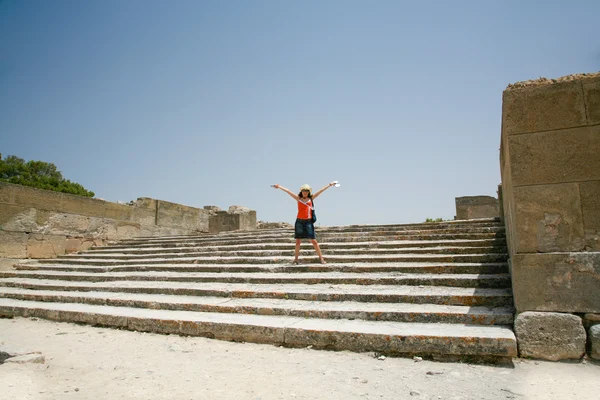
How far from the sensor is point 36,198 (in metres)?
9.20

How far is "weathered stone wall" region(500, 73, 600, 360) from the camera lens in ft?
10.7

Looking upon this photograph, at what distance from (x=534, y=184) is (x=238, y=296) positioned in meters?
3.64

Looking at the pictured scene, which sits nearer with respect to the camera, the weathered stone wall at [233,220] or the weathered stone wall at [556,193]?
the weathered stone wall at [556,193]

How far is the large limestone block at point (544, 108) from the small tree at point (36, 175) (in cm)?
3113

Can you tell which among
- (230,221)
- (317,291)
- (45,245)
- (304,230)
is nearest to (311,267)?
(304,230)

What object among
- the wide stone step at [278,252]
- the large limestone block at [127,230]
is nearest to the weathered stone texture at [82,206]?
the large limestone block at [127,230]

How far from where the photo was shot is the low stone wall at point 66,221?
28.7 ft

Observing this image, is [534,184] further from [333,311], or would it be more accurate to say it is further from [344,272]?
[344,272]

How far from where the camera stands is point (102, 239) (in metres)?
10.6

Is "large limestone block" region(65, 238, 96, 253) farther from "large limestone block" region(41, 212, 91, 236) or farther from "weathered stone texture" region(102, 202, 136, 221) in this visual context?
"weathered stone texture" region(102, 202, 136, 221)

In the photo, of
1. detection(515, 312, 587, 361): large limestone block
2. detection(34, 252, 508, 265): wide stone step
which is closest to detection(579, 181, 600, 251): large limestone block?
detection(515, 312, 587, 361): large limestone block

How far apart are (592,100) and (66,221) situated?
415 inches

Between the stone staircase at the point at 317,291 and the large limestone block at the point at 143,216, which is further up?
the large limestone block at the point at 143,216

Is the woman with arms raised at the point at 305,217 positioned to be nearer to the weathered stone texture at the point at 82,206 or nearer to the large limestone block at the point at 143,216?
the weathered stone texture at the point at 82,206
